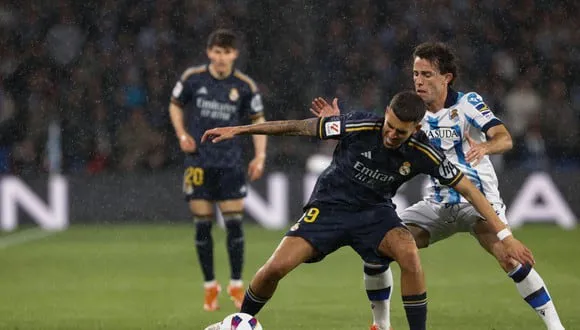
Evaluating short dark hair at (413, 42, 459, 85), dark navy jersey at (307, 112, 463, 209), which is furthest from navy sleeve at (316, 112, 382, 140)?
short dark hair at (413, 42, 459, 85)

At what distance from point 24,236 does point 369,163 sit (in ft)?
29.2

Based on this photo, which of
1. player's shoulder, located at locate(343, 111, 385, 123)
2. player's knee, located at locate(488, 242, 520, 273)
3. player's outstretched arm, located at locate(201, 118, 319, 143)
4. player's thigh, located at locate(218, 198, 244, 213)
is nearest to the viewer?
player's outstretched arm, located at locate(201, 118, 319, 143)

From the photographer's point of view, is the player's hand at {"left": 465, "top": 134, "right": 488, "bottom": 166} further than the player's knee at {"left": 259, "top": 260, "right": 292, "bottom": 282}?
Yes

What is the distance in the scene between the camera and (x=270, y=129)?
20.8 ft

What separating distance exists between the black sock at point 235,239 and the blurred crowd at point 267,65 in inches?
255

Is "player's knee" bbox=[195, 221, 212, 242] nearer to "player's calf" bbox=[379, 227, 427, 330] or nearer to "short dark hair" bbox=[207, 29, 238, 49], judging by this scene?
"short dark hair" bbox=[207, 29, 238, 49]

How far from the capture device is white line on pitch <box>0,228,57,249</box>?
45.4 feet

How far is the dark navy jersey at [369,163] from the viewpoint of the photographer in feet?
20.9

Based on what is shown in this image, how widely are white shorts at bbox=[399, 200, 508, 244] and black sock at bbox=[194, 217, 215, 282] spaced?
87.0 inches

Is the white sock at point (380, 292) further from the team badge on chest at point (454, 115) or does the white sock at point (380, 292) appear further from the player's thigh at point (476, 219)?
the team badge on chest at point (454, 115)

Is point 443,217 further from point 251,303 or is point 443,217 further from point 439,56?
point 251,303

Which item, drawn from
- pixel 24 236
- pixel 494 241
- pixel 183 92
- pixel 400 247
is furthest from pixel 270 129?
pixel 24 236

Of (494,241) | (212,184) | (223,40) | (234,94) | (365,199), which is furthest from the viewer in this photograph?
(234,94)

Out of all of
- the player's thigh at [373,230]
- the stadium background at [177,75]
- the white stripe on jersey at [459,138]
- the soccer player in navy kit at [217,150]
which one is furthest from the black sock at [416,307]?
the stadium background at [177,75]
